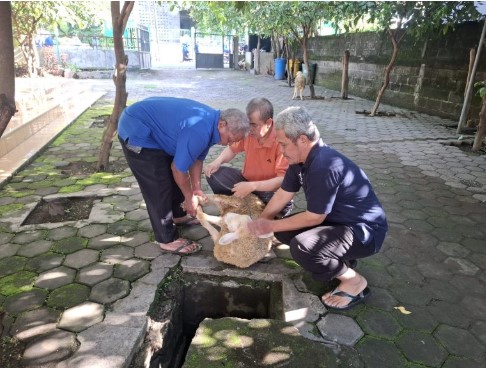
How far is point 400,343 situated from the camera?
2.28 metres

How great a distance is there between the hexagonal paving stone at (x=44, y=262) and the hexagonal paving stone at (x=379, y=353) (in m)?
2.48

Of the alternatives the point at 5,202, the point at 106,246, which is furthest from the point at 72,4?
the point at 106,246

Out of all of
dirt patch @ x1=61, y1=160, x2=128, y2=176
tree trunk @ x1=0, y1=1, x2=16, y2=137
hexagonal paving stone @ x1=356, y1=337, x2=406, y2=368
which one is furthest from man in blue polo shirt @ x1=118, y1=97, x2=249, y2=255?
dirt patch @ x1=61, y1=160, x2=128, y2=176

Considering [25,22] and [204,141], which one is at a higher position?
[25,22]

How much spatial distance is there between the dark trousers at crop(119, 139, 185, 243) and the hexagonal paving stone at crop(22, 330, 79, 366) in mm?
1139

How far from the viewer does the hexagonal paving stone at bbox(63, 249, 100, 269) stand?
2998mm

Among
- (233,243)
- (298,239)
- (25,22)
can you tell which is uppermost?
(25,22)

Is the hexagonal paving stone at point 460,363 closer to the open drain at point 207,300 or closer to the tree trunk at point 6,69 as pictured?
the open drain at point 207,300

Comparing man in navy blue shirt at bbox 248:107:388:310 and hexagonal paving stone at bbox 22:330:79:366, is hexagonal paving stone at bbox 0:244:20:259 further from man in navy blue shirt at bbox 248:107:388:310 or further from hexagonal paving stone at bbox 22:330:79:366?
man in navy blue shirt at bbox 248:107:388:310

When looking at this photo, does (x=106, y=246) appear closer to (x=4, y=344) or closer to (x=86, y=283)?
(x=86, y=283)

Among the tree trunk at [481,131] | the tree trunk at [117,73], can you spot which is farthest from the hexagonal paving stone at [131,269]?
the tree trunk at [481,131]

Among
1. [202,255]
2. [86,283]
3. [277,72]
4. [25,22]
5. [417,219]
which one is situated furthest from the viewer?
[277,72]

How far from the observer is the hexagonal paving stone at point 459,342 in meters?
2.22

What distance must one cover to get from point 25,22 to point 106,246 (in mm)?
14553
